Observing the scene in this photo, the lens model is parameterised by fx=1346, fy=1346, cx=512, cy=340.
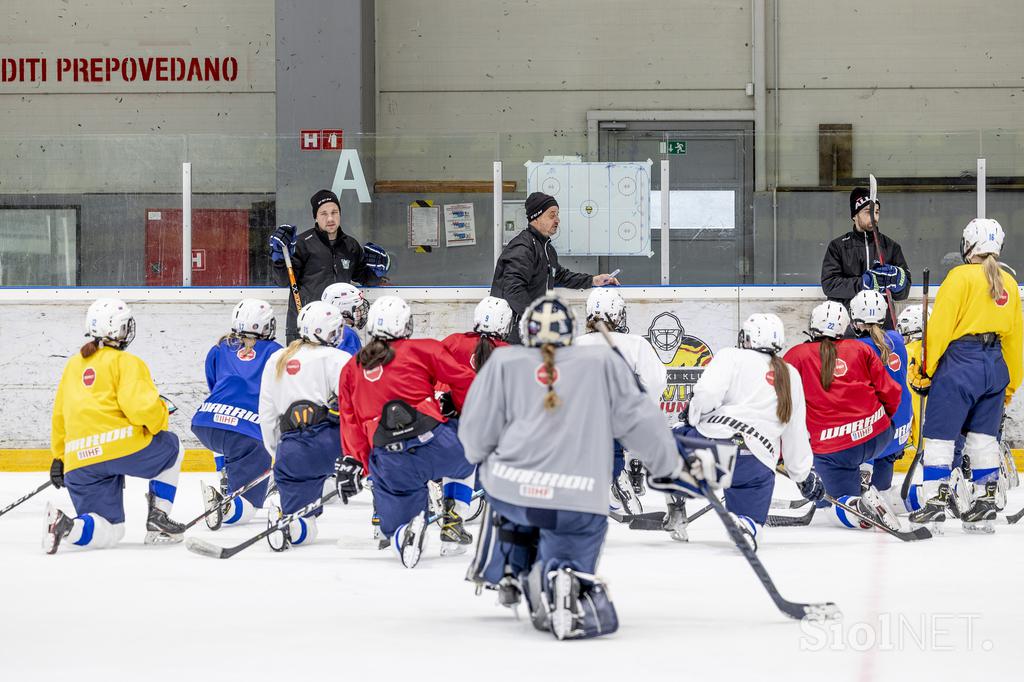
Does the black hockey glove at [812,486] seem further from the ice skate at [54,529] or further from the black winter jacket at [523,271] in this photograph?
the ice skate at [54,529]

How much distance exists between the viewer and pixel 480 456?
145 inches

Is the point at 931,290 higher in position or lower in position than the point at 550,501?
higher

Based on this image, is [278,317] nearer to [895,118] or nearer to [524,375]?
[524,375]

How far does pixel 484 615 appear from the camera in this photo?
152 inches

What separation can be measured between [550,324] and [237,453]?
2.92 metres

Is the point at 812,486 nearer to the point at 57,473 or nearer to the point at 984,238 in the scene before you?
the point at 984,238

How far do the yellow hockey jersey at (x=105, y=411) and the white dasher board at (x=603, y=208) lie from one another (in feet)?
12.0

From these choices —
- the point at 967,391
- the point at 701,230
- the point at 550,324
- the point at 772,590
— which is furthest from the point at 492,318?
the point at 701,230

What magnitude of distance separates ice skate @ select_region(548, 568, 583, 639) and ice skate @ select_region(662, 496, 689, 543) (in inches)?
81.9

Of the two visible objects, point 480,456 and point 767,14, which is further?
point 767,14

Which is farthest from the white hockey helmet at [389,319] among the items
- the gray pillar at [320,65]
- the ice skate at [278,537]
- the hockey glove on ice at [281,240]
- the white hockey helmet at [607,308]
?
the gray pillar at [320,65]

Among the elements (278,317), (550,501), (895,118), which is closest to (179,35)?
(278,317)

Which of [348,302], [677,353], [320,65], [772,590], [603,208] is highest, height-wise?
[320,65]

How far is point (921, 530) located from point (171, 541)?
119 inches
